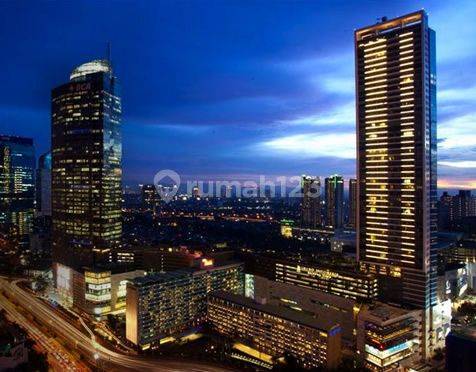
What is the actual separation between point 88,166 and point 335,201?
5633 centimetres

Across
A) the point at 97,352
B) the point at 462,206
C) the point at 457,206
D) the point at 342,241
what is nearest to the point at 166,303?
the point at 97,352

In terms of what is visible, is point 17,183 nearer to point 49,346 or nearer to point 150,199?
point 150,199

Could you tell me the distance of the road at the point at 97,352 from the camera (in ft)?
101

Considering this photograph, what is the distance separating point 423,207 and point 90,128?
41.9 meters

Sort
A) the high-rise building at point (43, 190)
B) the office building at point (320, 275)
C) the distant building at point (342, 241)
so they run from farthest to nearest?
the high-rise building at point (43, 190) → the distant building at point (342, 241) → the office building at point (320, 275)

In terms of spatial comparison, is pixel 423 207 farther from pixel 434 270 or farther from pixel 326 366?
pixel 326 366

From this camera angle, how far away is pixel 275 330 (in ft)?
110

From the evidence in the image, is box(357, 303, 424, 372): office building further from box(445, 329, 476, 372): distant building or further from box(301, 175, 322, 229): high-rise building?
box(301, 175, 322, 229): high-rise building

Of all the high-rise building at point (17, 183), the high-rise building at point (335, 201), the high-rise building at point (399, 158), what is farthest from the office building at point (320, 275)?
the high-rise building at point (17, 183)

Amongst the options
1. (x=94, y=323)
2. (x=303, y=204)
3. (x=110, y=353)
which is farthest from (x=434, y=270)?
(x=303, y=204)

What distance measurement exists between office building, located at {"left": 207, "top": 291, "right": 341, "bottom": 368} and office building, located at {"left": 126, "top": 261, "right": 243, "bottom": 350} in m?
1.88

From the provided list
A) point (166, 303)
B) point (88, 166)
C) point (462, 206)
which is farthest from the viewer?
point (462, 206)

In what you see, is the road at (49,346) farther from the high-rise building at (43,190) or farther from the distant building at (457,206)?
the distant building at (457,206)

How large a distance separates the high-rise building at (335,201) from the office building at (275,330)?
5702cm
